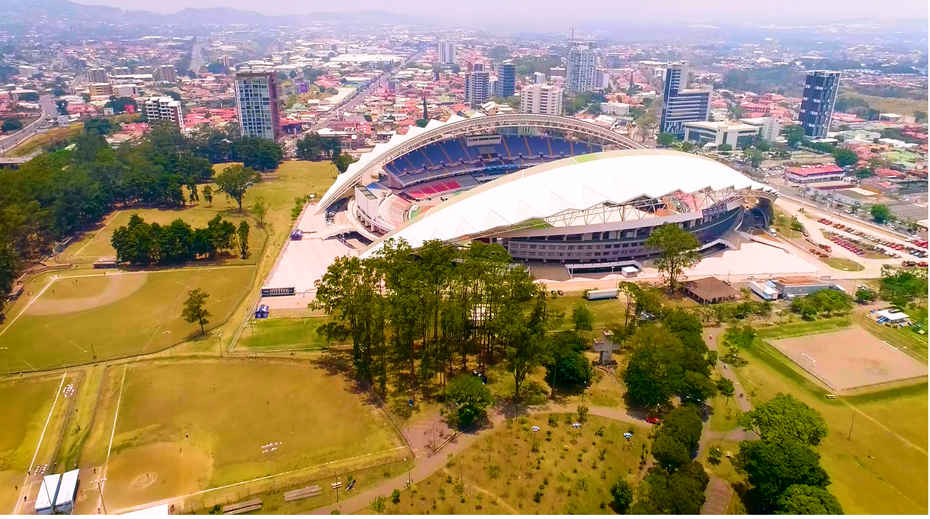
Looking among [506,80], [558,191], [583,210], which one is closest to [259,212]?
[558,191]

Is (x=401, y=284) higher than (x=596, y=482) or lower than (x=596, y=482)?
higher

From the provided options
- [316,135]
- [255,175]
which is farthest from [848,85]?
[255,175]

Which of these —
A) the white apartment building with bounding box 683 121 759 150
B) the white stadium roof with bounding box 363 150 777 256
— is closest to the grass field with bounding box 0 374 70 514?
the white stadium roof with bounding box 363 150 777 256

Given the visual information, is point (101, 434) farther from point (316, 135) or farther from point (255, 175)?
point (316, 135)

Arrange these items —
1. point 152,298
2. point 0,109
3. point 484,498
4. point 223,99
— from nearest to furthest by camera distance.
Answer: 1. point 484,498
2. point 152,298
3. point 0,109
4. point 223,99

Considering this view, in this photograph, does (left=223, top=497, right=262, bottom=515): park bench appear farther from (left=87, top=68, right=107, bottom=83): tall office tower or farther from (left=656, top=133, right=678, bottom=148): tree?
(left=87, top=68, right=107, bottom=83): tall office tower

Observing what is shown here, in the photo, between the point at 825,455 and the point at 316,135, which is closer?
the point at 825,455
